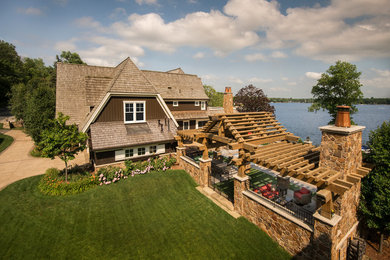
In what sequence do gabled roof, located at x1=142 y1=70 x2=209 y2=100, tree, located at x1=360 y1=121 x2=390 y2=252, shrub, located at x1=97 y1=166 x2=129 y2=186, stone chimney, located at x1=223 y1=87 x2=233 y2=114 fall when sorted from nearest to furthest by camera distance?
1. tree, located at x1=360 y1=121 x2=390 y2=252
2. shrub, located at x1=97 y1=166 x2=129 y2=186
3. stone chimney, located at x1=223 y1=87 x2=233 y2=114
4. gabled roof, located at x1=142 y1=70 x2=209 y2=100

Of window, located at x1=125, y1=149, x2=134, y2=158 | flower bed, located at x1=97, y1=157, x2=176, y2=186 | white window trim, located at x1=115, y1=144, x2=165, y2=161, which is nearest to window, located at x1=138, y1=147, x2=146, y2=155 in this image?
white window trim, located at x1=115, y1=144, x2=165, y2=161

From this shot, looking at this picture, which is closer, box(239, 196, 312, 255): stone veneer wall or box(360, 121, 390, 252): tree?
box(239, 196, 312, 255): stone veneer wall

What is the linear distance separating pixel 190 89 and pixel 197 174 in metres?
17.9

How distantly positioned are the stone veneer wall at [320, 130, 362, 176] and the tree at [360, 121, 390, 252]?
1.23 metres

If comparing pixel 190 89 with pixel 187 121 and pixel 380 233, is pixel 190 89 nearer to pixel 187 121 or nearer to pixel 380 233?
pixel 187 121

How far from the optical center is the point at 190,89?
29.1 meters

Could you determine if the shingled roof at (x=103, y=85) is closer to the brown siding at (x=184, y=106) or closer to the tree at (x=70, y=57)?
the brown siding at (x=184, y=106)

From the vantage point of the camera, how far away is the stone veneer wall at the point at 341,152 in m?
7.03

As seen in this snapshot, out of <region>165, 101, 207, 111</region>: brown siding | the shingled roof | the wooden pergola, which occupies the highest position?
the shingled roof

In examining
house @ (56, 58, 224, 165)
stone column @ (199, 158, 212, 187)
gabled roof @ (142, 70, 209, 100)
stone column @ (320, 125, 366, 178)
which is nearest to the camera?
stone column @ (320, 125, 366, 178)

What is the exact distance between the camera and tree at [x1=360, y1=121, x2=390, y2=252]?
25.2ft

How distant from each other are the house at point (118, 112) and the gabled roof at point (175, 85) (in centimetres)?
722

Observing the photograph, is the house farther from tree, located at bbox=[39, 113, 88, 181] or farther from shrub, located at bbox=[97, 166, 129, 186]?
tree, located at bbox=[39, 113, 88, 181]

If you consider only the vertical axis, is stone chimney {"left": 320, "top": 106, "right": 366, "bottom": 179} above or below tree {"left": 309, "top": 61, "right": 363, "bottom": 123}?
below
